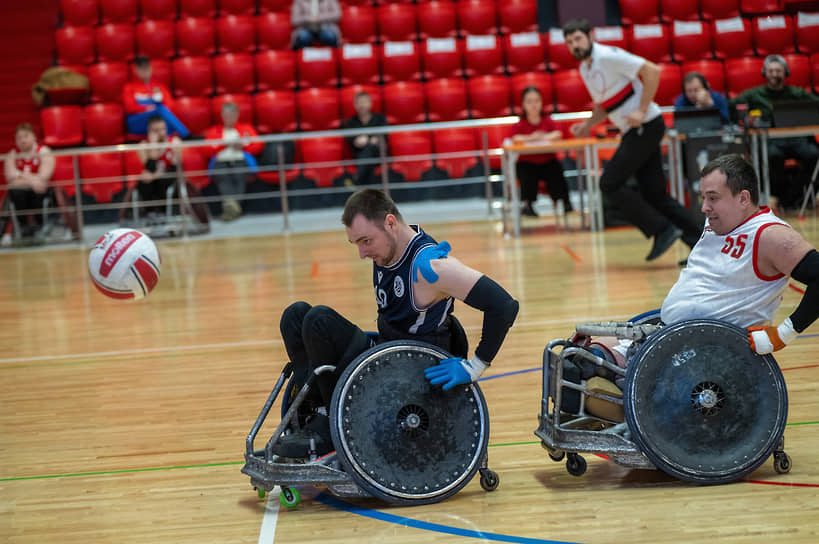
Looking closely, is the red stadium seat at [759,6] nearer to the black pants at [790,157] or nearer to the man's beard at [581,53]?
the black pants at [790,157]

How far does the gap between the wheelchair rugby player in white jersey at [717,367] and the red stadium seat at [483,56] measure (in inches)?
400

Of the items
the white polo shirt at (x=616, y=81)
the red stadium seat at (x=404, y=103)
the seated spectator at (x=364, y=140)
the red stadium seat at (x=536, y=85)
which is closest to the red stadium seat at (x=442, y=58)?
the red stadium seat at (x=404, y=103)

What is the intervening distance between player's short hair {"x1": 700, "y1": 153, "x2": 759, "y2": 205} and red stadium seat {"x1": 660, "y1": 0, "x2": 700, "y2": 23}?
1149 cm

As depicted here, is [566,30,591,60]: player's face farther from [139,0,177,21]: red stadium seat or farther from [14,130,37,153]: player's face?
[139,0,177,21]: red stadium seat

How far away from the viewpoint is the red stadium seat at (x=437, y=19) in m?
13.5

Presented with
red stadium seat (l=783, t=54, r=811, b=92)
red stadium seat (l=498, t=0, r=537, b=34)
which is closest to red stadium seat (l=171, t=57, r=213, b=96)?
red stadium seat (l=498, t=0, r=537, b=34)

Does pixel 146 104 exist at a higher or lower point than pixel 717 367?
higher

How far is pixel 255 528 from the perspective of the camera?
3000 mm

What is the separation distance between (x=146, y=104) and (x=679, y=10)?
7536 mm

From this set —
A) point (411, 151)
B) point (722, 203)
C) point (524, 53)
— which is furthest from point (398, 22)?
point (722, 203)

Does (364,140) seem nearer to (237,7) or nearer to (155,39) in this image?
(237,7)

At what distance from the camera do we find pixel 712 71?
12945 mm

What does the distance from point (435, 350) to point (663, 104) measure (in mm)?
10489

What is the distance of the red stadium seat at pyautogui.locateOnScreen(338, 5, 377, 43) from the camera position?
13414 millimetres
